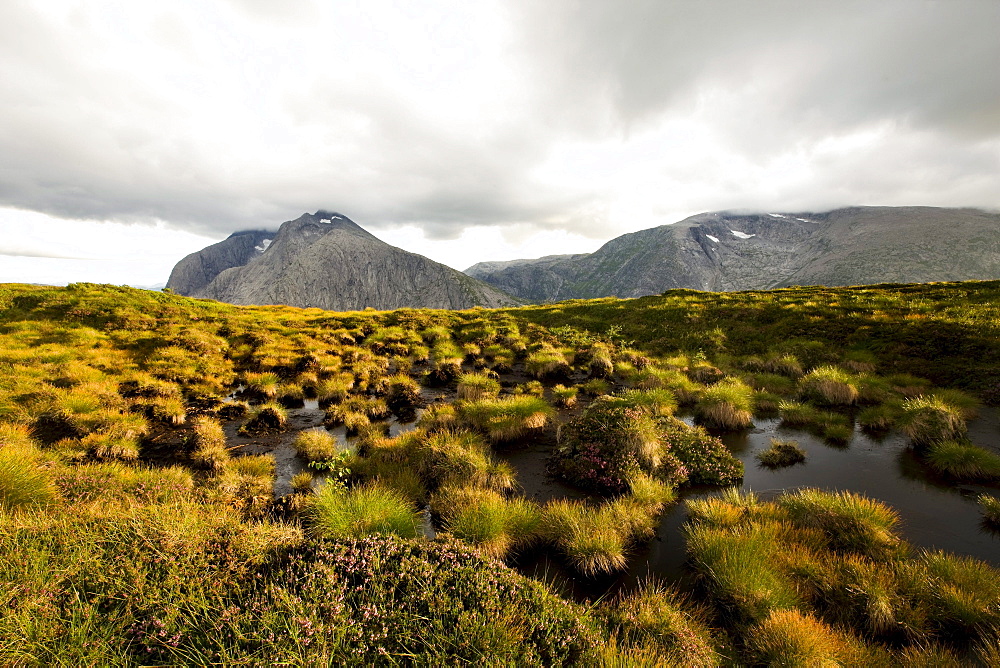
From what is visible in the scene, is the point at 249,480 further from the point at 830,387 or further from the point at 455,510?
the point at 830,387

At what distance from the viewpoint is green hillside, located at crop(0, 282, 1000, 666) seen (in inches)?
175

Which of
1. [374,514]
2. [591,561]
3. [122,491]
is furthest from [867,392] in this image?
[122,491]

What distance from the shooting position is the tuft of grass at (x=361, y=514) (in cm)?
723

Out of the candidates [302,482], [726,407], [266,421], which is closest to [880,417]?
[726,407]

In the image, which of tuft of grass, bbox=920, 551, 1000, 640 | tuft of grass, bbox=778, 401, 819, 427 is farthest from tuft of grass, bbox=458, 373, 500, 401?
tuft of grass, bbox=920, 551, 1000, 640

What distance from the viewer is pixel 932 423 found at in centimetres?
1122

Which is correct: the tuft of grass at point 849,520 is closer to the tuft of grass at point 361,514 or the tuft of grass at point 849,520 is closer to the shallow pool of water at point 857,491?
the shallow pool of water at point 857,491

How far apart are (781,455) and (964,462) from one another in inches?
161

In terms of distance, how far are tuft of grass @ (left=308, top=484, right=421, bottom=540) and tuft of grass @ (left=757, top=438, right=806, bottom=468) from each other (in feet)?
34.0

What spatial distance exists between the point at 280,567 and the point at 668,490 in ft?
28.2

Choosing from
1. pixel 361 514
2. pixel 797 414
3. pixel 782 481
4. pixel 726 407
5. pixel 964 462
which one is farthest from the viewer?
pixel 726 407

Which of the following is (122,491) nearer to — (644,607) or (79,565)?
(79,565)

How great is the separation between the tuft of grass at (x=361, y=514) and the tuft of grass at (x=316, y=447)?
110 inches

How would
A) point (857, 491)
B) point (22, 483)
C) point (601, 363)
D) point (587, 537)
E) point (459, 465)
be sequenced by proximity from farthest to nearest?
1. point (601, 363)
2. point (459, 465)
3. point (857, 491)
4. point (587, 537)
5. point (22, 483)
